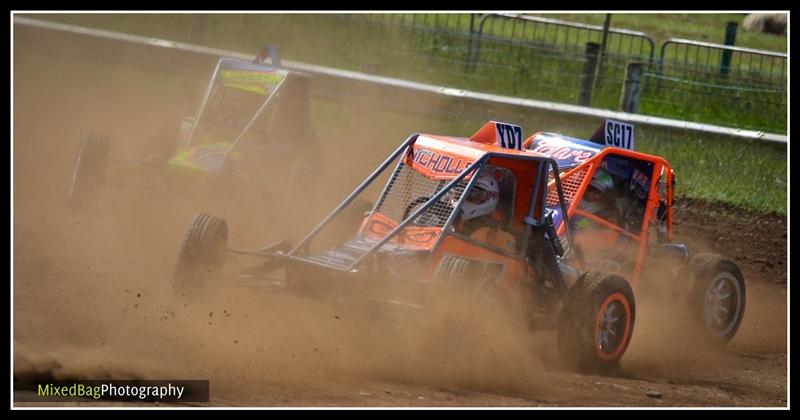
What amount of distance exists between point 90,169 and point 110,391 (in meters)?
5.05

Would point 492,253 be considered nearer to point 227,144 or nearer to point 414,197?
point 414,197

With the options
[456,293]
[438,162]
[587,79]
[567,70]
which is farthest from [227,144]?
[567,70]

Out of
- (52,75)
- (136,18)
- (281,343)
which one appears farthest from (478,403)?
(136,18)

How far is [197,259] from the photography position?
6918mm

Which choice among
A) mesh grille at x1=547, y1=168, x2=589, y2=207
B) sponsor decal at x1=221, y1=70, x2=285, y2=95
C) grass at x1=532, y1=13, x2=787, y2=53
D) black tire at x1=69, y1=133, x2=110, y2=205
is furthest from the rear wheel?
grass at x1=532, y1=13, x2=787, y2=53

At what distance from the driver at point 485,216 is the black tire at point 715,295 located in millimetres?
1862

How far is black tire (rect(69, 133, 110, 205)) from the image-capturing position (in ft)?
32.7

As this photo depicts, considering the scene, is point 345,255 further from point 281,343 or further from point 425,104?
point 425,104

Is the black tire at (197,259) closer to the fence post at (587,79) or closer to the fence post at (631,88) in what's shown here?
the fence post at (631,88)

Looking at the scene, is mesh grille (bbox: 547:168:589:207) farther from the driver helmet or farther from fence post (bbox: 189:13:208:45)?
fence post (bbox: 189:13:208:45)

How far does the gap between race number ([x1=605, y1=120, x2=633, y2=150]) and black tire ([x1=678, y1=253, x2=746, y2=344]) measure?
43.8 inches

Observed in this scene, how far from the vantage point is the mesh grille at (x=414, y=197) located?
754cm

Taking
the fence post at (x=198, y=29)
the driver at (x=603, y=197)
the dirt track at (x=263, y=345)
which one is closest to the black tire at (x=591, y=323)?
the dirt track at (x=263, y=345)

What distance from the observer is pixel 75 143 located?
12.8m
